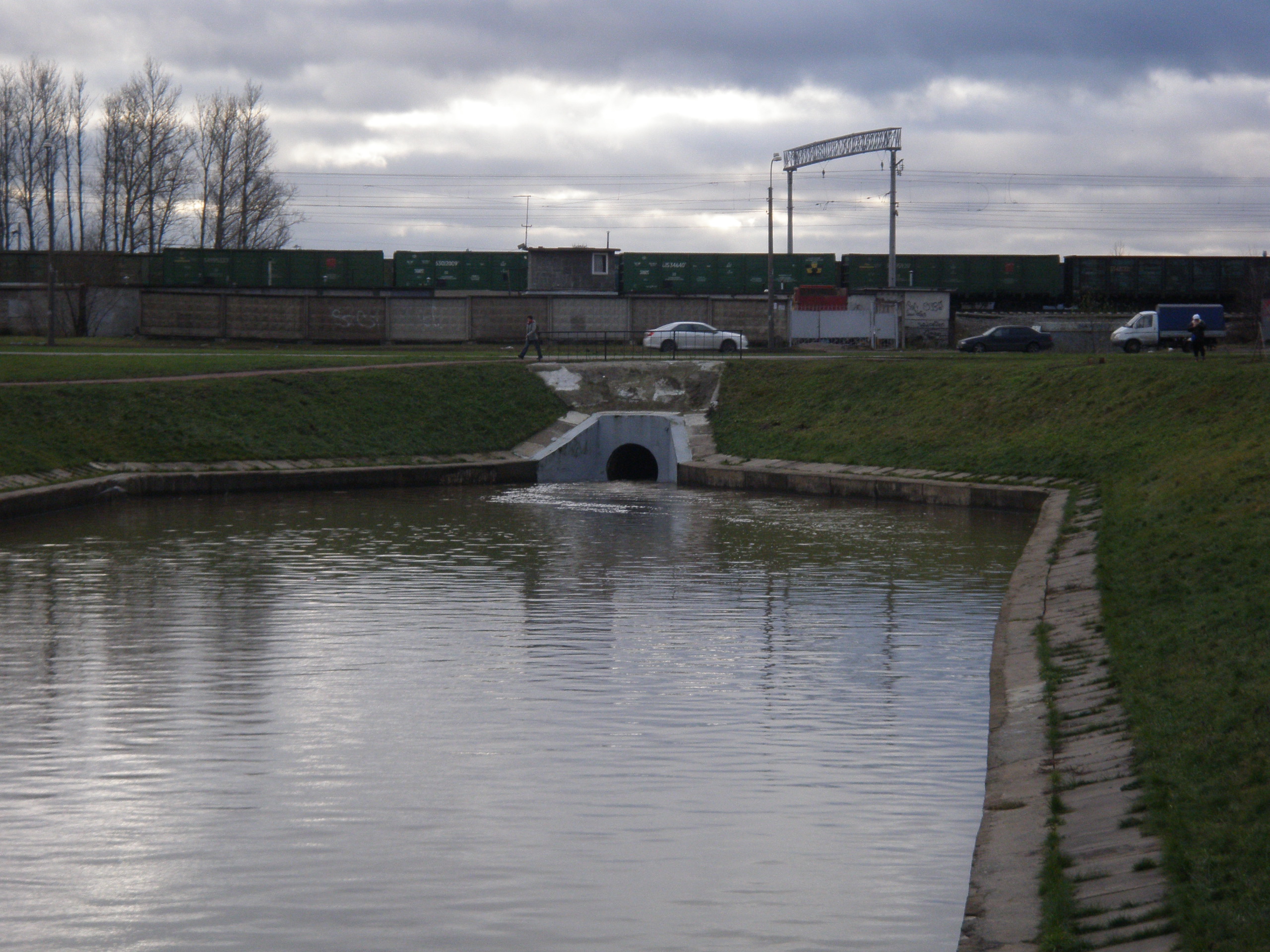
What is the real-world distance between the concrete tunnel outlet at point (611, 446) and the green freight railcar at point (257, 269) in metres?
30.5

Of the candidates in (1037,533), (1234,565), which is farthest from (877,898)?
(1037,533)

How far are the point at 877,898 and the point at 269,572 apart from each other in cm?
1408

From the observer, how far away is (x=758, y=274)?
235ft

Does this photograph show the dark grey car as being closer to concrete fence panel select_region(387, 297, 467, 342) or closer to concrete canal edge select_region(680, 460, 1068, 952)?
concrete fence panel select_region(387, 297, 467, 342)

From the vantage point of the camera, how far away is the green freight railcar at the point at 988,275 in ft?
239

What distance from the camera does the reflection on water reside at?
778 cm

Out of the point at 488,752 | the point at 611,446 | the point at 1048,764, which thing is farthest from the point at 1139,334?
the point at 488,752

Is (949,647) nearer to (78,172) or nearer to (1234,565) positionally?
(1234,565)

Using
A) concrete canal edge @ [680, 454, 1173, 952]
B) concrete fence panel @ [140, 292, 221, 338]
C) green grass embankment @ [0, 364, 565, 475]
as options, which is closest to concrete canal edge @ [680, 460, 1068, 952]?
concrete canal edge @ [680, 454, 1173, 952]

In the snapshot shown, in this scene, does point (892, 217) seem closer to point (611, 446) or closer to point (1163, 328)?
point (1163, 328)

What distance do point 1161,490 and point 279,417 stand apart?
24.3 m

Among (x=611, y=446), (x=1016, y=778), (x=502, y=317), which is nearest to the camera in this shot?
(x=1016, y=778)

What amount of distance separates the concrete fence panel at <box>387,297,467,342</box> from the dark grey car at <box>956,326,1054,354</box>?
919 inches

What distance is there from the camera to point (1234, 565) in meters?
14.6
